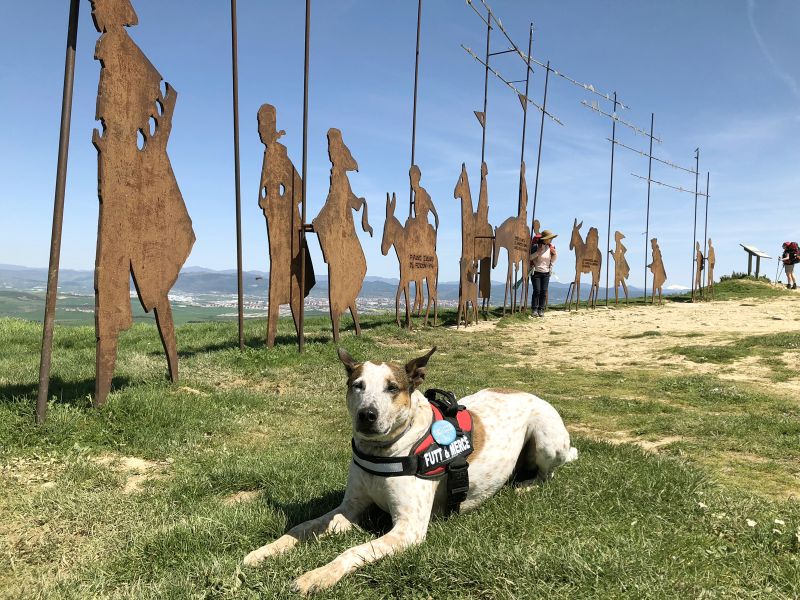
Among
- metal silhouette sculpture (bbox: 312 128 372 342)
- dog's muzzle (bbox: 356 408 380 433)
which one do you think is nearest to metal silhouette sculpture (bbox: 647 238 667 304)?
metal silhouette sculpture (bbox: 312 128 372 342)

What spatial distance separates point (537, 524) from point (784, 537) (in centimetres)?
149

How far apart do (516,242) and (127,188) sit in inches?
542

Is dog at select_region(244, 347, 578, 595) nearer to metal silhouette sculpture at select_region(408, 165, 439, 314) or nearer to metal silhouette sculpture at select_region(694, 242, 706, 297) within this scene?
metal silhouette sculpture at select_region(408, 165, 439, 314)

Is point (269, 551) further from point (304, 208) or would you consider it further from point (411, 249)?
point (411, 249)

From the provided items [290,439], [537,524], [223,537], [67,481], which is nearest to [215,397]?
[290,439]

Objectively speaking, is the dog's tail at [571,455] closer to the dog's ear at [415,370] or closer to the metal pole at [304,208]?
the dog's ear at [415,370]

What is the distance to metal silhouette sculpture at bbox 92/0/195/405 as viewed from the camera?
6414 mm

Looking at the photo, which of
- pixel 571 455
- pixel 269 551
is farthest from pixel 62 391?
pixel 571 455

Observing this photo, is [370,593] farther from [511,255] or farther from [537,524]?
[511,255]

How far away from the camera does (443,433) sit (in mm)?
3643

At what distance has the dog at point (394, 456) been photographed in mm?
3273

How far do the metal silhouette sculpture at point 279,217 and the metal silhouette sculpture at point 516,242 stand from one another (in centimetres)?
805

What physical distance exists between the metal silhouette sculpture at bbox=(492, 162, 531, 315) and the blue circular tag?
14182 millimetres

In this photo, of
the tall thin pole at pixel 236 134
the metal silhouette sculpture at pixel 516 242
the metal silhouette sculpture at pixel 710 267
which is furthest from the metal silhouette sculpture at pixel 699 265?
the tall thin pole at pixel 236 134
